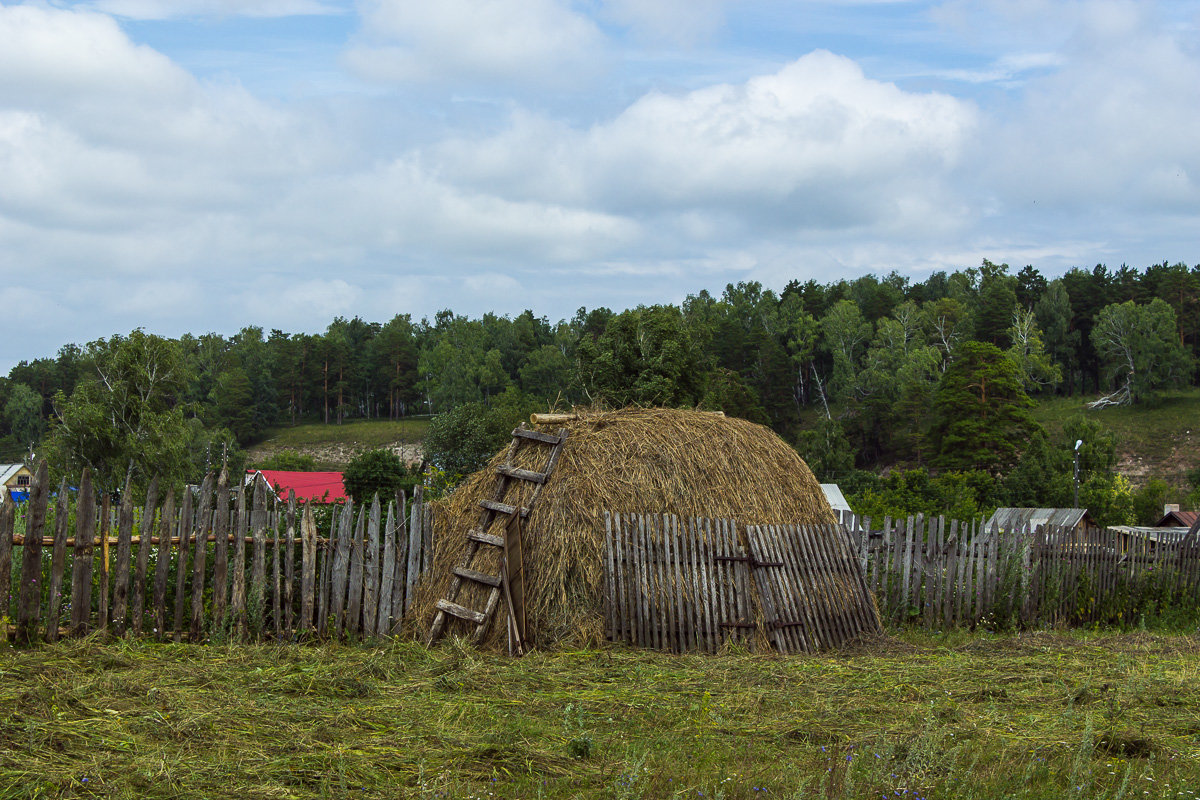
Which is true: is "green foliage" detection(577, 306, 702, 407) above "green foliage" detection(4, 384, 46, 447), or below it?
above

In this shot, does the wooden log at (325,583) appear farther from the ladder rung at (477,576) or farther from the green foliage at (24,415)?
the green foliage at (24,415)

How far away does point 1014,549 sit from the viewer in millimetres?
13570

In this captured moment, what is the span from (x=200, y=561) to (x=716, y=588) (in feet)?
16.4

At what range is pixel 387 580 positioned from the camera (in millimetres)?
9844

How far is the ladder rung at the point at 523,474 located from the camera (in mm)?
9906

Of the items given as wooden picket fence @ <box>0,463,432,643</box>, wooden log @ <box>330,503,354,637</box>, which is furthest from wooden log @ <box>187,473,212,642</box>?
wooden log @ <box>330,503,354,637</box>

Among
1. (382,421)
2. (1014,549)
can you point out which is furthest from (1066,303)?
(1014,549)

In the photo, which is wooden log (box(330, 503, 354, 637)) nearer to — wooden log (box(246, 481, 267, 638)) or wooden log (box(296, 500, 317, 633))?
wooden log (box(296, 500, 317, 633))

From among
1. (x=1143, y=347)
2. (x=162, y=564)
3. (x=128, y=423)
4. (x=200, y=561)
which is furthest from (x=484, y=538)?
(x=1143, y=347)

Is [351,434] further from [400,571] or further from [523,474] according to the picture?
[523,474]

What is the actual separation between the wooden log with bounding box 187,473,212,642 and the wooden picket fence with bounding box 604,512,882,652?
3798 mm

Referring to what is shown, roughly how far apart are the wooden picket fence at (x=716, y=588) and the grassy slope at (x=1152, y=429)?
76066mm

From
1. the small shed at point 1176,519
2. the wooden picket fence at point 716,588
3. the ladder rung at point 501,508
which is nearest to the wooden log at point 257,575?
the ladder rung at point 501,508

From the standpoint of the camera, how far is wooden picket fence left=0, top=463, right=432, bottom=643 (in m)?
Answer: 8.47
